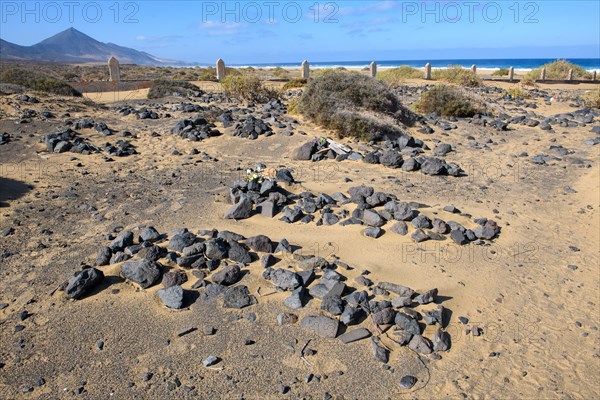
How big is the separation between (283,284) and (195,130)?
719cm

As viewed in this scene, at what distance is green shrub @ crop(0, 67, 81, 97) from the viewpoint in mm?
Answer: 17125

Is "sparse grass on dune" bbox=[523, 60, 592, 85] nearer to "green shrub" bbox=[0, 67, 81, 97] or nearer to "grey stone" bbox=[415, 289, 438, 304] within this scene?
"green shrub" bbox=[0, 67, 81, 97]

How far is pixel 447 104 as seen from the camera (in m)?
14.4

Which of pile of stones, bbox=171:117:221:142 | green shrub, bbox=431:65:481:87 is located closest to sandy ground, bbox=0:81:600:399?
pile of stones, bbox=171:117:221:142

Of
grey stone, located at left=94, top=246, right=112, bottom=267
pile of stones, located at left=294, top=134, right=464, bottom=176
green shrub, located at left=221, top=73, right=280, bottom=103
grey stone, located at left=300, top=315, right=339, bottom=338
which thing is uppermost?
green shrub, located at left=221, top=73, right=280, bottom=103

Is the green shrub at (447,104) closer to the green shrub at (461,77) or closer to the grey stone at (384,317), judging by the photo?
the grey stone at (384,317)

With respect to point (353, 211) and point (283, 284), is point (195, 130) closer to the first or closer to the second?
point (353, 211)

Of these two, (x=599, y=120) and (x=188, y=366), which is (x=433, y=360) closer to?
(x=188, y=366)

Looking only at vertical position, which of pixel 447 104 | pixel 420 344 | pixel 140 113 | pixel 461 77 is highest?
pixel 461 77

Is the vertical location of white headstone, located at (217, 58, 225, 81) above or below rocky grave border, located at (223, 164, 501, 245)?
above

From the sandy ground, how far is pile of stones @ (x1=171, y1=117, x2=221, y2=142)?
1.38 metres

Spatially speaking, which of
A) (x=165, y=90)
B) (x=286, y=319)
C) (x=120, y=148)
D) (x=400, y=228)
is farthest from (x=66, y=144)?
(x=165, y=90)

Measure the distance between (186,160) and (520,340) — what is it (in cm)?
685

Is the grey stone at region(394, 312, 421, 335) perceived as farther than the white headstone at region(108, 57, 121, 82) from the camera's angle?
No
